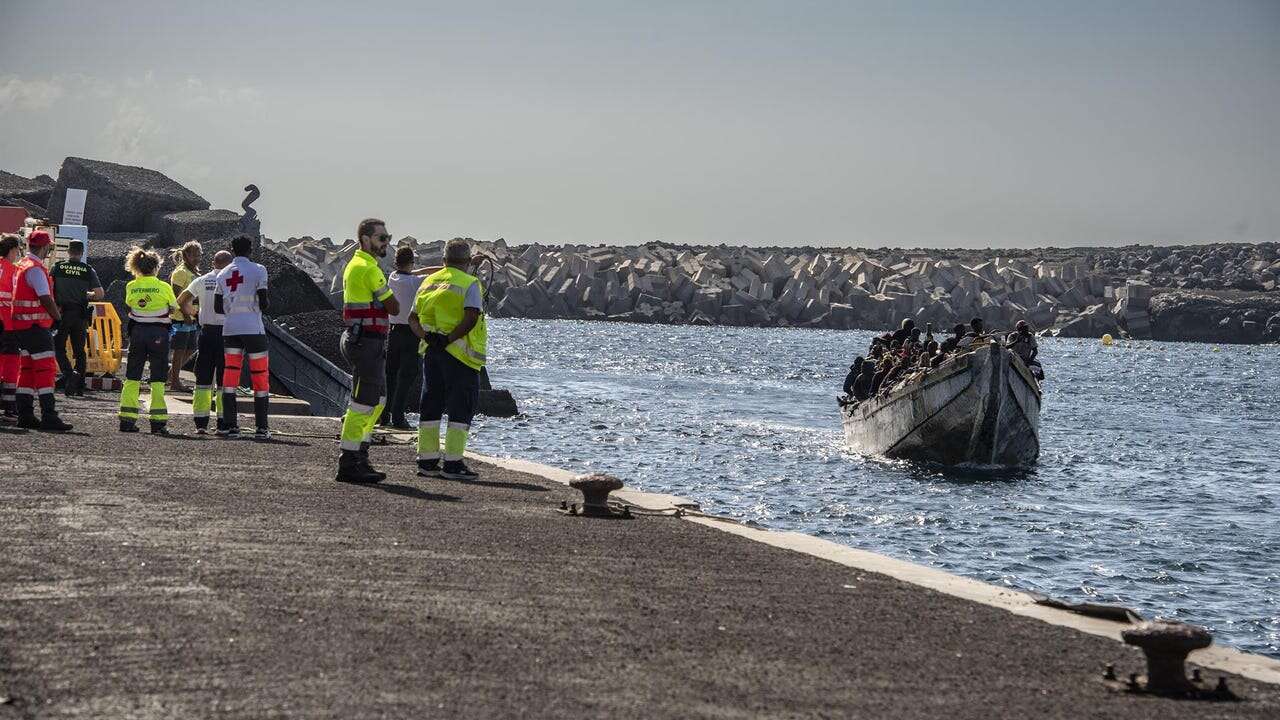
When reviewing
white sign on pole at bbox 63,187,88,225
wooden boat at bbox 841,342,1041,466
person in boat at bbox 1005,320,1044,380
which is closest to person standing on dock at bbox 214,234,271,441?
wooden boat at bbox 841,342,1041,466

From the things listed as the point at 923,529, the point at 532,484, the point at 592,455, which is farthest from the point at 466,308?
the point at 592,455

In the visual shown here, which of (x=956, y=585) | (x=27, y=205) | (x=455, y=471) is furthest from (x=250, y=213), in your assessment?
(x=956, y=585)

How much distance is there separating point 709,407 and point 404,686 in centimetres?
3891

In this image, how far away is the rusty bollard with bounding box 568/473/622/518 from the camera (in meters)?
10.6

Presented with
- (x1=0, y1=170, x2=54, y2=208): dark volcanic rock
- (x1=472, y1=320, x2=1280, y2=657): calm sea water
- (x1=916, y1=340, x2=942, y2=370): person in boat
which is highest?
(x1=0, y1=170, x2=54, y2=208): dark volcanic rock

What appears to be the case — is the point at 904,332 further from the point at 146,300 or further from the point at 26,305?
the point at 26,305

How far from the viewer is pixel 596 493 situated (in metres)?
10.7

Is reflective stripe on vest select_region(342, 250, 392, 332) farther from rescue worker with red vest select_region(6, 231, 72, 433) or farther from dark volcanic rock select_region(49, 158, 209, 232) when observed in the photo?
dark volcanic rock select_region(49, 158, 209, 232)

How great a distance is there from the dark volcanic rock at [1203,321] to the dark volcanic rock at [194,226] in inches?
5519

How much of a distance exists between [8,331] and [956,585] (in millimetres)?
9610

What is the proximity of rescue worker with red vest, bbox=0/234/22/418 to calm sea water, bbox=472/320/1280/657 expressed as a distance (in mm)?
8307

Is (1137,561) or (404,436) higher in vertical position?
(404,436)

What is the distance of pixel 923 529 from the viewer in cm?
1909

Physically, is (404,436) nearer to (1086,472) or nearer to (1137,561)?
(1137,561)
